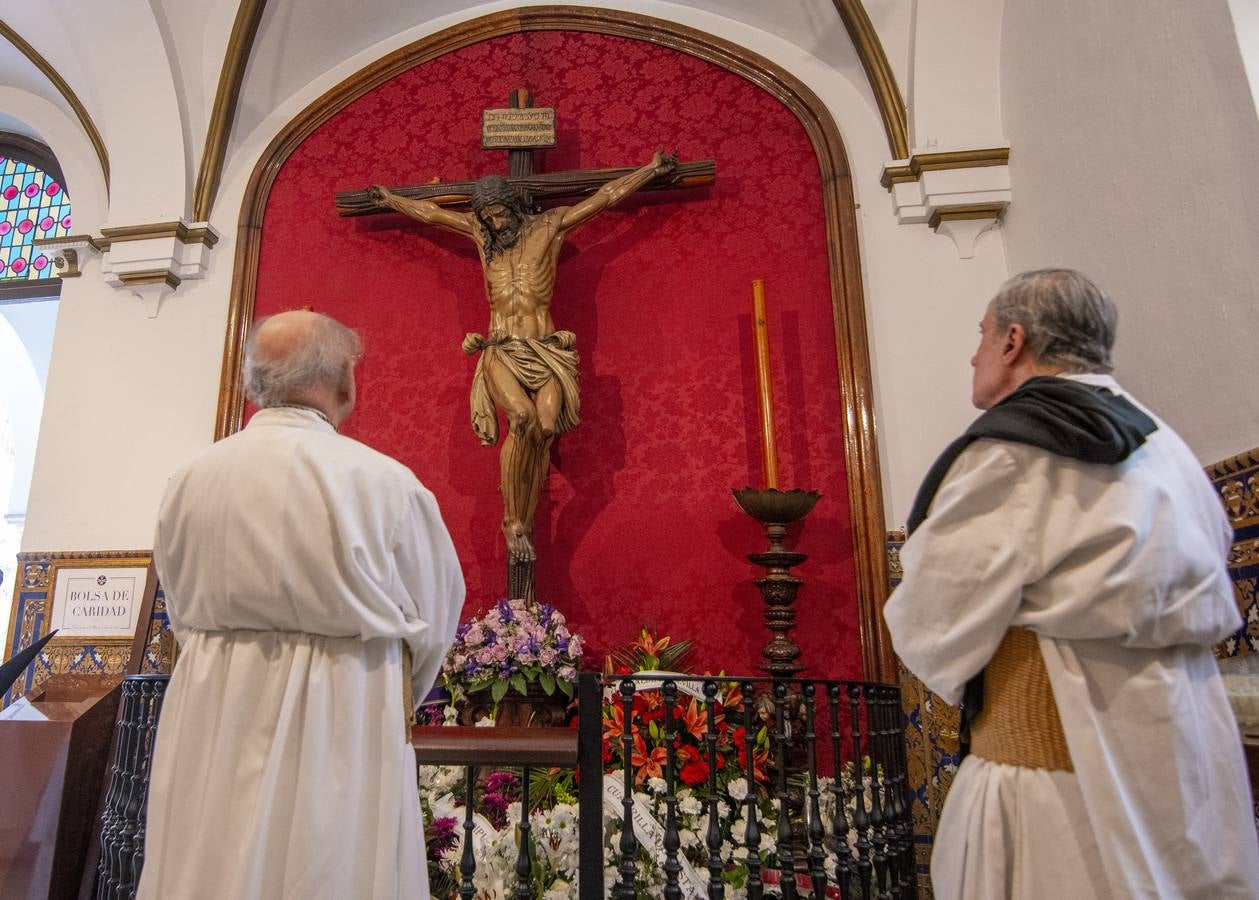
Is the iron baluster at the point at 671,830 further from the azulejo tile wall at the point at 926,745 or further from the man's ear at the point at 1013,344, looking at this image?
the azulejo tile wall at the point at 926,745

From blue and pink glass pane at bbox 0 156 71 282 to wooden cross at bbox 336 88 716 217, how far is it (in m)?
2.34

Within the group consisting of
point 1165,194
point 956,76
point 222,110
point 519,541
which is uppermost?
point 222,110

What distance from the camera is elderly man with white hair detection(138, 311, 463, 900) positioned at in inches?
64.9

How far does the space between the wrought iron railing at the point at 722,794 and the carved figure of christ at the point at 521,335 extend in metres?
1.03

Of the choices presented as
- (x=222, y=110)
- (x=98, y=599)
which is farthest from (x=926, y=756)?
(x=222, y=110)

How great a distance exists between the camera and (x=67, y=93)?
209 inches

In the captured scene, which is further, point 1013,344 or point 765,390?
point 765,390

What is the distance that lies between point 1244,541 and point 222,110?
16.7ft

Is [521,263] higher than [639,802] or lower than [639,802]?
higher

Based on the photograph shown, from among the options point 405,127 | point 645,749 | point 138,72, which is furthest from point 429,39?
point 645,749

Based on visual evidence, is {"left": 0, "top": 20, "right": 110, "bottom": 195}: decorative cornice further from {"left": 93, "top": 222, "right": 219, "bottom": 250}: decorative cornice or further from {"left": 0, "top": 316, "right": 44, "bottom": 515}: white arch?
{"left": 0, "top": 316, "right": 44, "bottom": 515}: white arch

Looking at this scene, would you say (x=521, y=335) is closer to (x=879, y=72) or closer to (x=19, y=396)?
(x=879, y=72)

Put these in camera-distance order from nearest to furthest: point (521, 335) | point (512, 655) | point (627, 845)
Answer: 1. point (627, 845)
2. point (512, 655)
3. point (521, 335)

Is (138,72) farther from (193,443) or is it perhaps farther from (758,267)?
(758,267)
